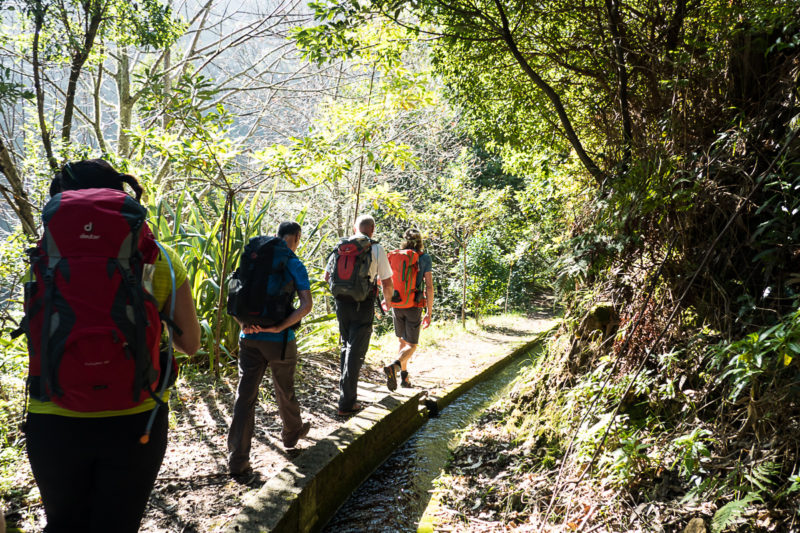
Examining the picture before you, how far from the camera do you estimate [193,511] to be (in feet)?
10.1

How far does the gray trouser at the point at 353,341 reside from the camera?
4930 mm

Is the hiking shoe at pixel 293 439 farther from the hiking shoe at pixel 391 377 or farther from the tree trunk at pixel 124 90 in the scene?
the tree trunk at pixel 124 90

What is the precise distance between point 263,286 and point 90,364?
1.82m

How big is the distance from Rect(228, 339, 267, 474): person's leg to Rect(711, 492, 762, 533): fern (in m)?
2.77

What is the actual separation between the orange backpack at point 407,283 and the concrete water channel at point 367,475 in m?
1.09

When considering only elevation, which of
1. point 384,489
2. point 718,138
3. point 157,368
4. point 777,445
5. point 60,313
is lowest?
point 384,489

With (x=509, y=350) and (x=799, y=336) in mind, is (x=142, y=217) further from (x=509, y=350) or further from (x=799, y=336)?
(x=509, y=350)

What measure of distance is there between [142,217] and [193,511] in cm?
208

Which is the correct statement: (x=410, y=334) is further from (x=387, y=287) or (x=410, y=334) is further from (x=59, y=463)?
(x=59, y=463)

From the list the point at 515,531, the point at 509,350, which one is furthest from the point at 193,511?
the point at 509,350

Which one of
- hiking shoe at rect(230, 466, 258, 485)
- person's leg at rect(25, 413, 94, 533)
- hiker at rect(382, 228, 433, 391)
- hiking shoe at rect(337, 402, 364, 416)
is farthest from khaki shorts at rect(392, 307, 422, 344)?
person's leg at rect(25, 413, 94, 533)

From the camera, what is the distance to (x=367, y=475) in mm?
4273

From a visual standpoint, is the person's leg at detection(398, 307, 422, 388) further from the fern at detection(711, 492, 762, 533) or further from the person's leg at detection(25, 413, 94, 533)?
the person's leg at detection(25, 413, 94, 533)

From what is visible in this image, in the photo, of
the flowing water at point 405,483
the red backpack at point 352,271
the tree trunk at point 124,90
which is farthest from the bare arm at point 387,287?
the tree trunk at point 124,90
